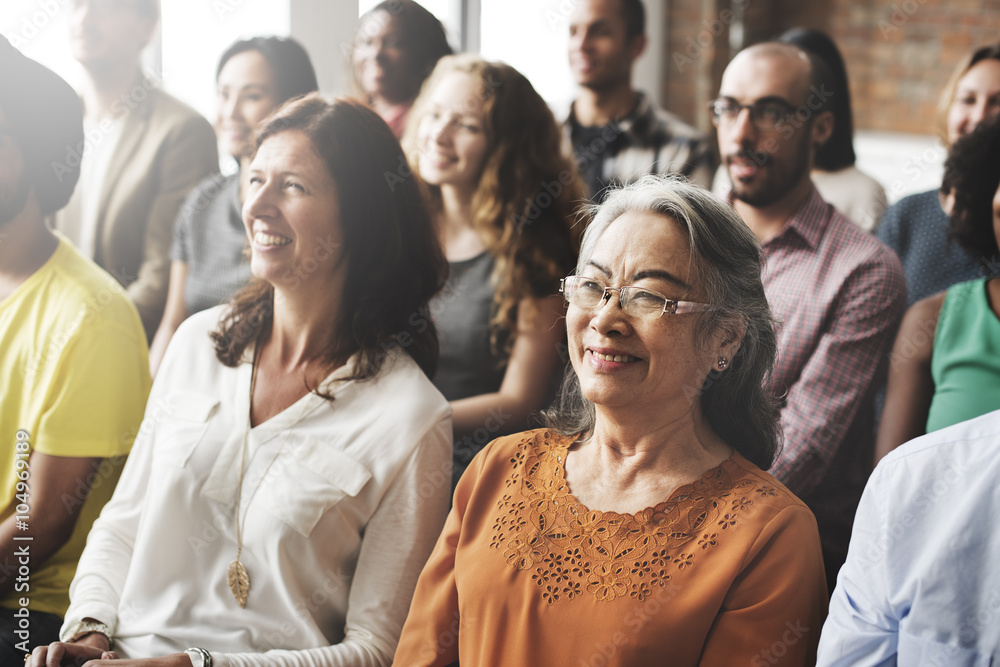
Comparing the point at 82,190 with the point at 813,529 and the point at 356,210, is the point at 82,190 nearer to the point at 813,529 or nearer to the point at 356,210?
the point at 356,210

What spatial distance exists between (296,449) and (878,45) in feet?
17.6

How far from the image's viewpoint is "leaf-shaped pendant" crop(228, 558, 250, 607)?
1.48 m

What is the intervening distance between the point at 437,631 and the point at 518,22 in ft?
11.2

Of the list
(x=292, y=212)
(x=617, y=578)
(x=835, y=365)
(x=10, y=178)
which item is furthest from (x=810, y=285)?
(x=10, y=178)

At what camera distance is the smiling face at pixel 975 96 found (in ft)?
7.48

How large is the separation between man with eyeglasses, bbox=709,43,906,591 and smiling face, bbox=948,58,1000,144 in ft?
1.68

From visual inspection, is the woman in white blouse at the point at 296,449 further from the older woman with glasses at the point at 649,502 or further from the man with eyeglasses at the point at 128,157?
the man with eyeglasses at the point at 128,157

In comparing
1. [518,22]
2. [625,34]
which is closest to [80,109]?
[625,34]

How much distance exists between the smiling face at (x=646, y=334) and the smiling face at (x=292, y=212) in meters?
0.53

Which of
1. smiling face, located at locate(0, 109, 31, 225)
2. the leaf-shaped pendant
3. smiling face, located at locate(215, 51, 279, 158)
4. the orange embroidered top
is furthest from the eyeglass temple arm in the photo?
smiling face, located at locate(215, 51, 279, 158)

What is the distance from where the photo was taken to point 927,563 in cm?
108

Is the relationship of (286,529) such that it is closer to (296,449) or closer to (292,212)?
(296,449)

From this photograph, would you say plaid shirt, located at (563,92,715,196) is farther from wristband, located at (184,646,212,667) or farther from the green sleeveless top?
wristband, located at (184,646,212,667)

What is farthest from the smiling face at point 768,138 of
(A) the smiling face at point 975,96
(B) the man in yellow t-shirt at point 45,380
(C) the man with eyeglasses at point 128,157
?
(C) the man with eyeglasses at point 128,157
